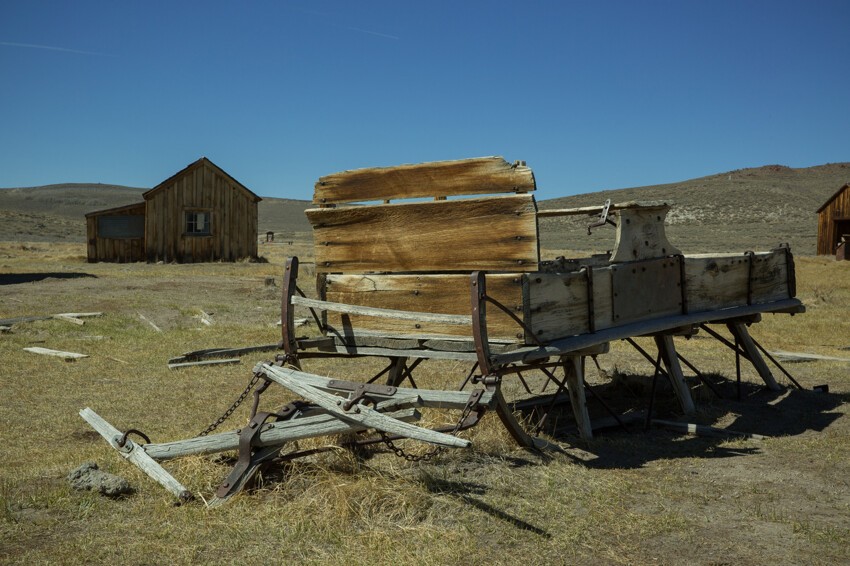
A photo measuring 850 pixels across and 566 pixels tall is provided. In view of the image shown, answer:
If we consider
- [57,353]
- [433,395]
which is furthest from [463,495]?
[57,353]

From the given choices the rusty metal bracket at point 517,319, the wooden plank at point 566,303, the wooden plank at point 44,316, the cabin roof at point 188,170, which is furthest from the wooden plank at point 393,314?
the cabin roof at point 188,170

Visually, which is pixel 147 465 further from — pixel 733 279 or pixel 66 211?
pixel 66 211

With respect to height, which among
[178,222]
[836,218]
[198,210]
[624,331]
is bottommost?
[624,331]

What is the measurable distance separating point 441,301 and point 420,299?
179 millimetres

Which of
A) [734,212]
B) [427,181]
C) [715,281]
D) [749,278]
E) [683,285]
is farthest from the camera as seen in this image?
[734,212]

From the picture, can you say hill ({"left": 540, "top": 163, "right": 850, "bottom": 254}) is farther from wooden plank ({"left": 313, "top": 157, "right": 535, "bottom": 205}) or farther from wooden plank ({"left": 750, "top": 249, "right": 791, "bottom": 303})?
wooden plank ({"left": 313, "top": 157, "right": 535, "bottom": 205})

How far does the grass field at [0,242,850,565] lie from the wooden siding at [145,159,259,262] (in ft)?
67.1

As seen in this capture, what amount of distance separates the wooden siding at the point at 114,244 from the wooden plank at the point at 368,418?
26240mm

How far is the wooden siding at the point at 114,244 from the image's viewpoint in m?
29.2

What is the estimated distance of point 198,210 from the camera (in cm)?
2939

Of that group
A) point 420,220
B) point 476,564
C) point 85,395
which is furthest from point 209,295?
point 476,564

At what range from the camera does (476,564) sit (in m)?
3.89

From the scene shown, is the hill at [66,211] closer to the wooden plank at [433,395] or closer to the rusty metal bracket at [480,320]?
the wooden plank at [433,395]

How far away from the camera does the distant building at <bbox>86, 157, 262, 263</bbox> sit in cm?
2886
